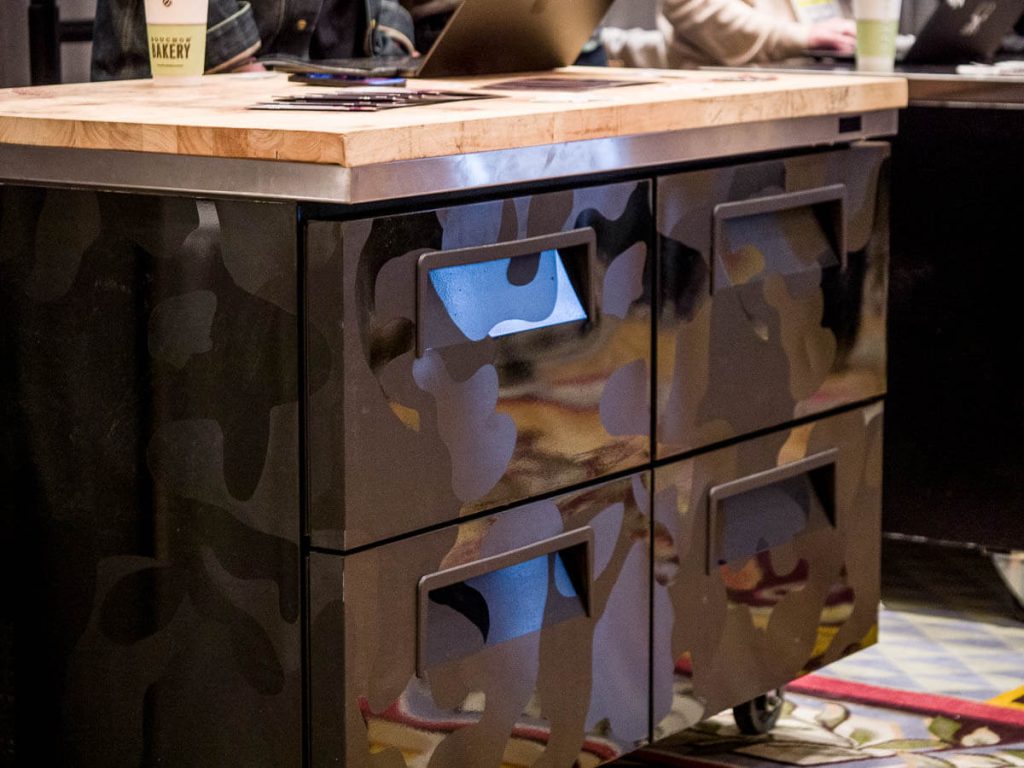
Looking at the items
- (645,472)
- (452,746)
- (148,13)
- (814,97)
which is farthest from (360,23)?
(452,746)

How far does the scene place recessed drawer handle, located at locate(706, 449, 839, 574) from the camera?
183cm

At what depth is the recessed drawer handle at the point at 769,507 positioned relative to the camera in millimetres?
1833

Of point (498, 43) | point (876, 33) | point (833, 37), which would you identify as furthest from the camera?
point (833, 37)

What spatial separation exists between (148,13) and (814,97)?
740 mm

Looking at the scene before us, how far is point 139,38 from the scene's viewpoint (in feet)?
6.95

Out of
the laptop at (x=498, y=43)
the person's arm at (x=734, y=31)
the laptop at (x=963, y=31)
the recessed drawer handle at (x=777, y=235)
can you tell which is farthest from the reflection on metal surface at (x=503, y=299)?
the person's arm at (x=734, y=31)

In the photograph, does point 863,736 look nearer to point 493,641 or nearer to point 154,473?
point 493,641

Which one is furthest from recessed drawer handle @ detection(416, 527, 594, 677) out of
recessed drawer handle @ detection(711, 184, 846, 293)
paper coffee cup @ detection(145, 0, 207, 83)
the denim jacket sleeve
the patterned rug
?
the denim jacket sleeve

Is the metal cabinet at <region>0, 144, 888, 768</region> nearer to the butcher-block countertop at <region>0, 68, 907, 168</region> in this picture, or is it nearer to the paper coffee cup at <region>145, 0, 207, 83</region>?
the butcher-block countertop at <region>0, 68, 907, 168</region>

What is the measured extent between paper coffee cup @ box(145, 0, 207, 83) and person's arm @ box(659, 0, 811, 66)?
1.39m

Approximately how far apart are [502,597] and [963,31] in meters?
1.62

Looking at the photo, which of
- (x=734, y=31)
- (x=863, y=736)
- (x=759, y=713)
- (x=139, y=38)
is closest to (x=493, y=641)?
(x=759, y=713)

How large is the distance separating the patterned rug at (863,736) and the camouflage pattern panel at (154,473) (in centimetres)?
76

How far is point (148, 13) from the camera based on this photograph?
1.93 meters
